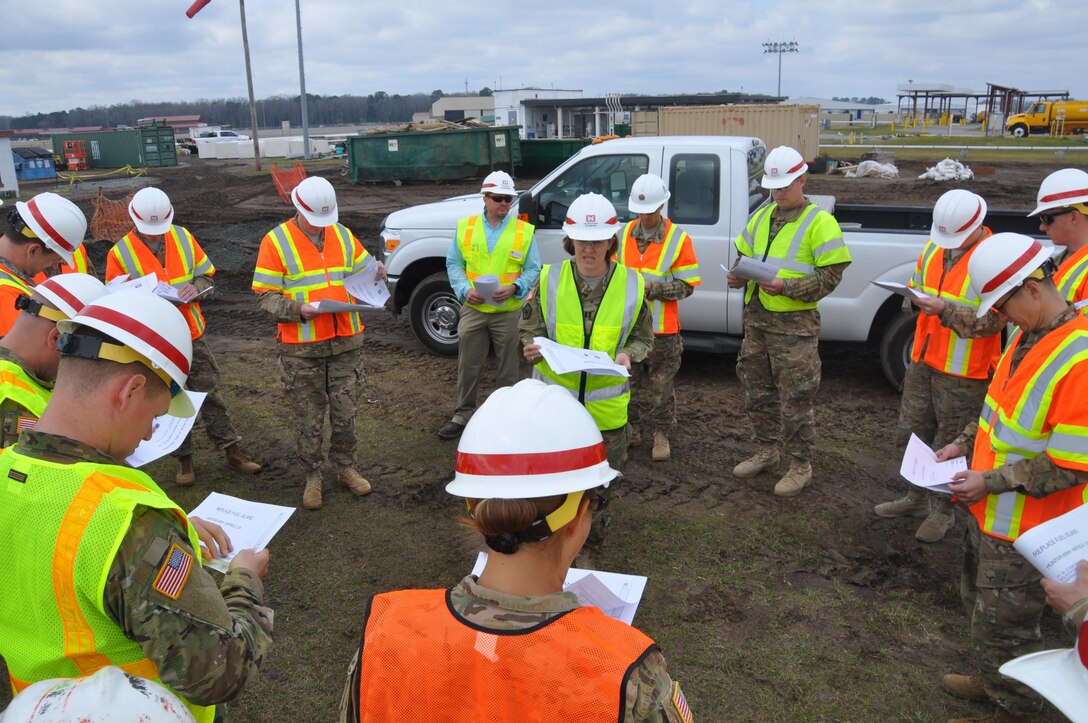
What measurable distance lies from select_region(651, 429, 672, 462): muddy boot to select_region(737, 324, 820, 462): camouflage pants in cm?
70

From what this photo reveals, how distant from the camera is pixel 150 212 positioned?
17.7ft

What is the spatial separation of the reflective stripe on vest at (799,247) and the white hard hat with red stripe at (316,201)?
9.30 feet

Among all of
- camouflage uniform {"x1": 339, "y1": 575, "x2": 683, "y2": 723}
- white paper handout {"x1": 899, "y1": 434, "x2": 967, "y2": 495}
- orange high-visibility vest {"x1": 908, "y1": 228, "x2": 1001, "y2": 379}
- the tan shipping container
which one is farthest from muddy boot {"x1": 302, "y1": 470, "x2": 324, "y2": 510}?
the tan shipping container

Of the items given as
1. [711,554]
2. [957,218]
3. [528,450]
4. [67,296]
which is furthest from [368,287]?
[528,450]

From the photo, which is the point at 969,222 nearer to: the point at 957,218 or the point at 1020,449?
the point at 957,218

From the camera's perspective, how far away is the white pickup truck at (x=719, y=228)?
671 centimetres

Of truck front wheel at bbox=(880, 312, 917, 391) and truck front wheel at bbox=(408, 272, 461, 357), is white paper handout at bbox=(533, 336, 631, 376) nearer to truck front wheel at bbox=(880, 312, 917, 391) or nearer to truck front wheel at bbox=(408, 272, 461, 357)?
truck front wheel at bbox=(880, 312, 917, 391)

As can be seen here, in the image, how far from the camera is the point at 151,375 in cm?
200

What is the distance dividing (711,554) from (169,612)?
11.5ft

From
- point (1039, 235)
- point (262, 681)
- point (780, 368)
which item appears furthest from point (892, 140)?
point (262, 681)

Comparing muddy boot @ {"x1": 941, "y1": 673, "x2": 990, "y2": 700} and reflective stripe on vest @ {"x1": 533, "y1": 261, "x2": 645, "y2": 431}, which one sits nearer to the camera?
muddy boot @ {"x1": 941, "y1": 673, "x2": 990, "y2": 700}

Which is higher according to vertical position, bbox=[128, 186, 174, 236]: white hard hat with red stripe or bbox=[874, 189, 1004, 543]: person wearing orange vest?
bbox=[128, 186, 174, 236]: white hard hat with red stripe

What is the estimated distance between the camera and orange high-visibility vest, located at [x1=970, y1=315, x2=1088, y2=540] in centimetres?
280

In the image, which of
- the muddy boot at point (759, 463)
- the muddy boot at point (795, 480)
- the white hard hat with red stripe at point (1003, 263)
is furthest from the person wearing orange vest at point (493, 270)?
the white hard hat with red stripe at point (1003, 263)
